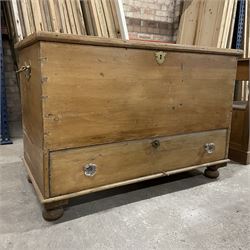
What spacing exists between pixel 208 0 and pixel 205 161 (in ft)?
5.34

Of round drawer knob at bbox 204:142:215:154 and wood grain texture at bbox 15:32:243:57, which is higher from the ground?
wood grain texture at bbox 15:32:243:57

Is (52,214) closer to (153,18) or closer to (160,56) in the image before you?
(160,56)

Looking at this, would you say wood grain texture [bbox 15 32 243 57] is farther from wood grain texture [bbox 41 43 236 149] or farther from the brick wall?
the brick wall

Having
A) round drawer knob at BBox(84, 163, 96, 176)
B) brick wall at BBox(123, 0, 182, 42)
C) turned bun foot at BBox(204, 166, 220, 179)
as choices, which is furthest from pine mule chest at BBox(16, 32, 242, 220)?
brick wall at BBox(123, 0, 182, 42)

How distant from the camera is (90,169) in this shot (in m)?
1.04

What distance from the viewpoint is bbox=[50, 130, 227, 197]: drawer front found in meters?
0.99

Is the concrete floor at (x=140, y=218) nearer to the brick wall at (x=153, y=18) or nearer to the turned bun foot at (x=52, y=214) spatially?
the turned bun foot at (x=52, y=214)

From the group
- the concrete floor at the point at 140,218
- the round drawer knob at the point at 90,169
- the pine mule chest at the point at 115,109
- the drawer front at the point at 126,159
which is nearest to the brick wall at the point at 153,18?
the pine mule chest at the point at 115,109

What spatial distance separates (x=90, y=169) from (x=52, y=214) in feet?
0.75

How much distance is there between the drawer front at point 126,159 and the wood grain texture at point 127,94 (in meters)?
0.04

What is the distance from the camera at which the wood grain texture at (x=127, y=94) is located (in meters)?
0.92

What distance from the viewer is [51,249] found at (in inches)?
34.1

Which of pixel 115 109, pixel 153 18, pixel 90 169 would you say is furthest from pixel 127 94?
pixel 153 18

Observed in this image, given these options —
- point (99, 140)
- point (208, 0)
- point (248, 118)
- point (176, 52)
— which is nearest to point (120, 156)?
point (99, 140)
